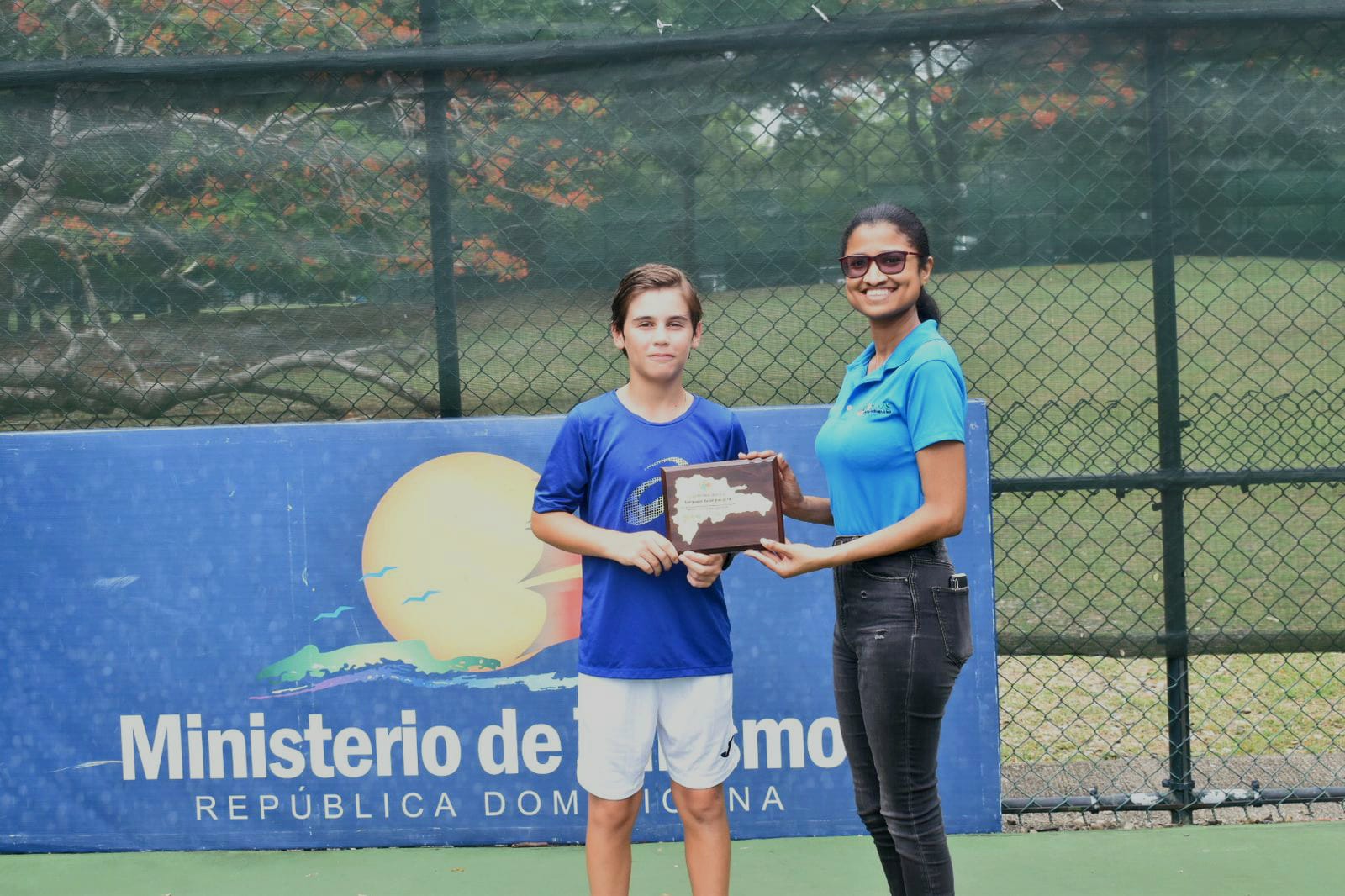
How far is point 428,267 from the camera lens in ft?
12.9

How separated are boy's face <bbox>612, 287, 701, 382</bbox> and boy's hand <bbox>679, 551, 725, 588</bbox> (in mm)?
403

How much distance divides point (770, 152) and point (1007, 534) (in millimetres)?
1354

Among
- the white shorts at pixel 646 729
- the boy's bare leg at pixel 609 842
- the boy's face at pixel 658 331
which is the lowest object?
the boy's bare leg at pixel 609 842

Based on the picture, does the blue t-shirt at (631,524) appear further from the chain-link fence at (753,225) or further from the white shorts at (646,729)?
the chain-link fence at (753,225)

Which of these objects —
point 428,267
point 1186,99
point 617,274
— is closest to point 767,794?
point 617,274

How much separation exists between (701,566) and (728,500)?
0.50 ft

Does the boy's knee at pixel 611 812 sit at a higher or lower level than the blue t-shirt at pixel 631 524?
lower

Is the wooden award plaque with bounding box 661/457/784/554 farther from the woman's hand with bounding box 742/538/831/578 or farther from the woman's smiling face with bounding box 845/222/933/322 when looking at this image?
the woman's smiling face with bounding box 845/222/933/322

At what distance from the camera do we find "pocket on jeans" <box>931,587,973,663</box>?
8.49 feet

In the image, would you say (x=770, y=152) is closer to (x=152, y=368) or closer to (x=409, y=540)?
(x=409, y=540)

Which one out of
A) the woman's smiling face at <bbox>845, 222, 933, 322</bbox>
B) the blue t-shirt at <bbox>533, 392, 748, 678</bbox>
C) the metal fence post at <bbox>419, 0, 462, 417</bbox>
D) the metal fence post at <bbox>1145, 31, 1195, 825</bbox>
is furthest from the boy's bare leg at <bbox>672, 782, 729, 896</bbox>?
the metal fence post at <bbox>1145, 31, 1195, 825</bbox>

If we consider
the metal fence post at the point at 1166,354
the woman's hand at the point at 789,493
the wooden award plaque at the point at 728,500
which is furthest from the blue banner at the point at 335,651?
the wooden award plaque at the point at 728,500

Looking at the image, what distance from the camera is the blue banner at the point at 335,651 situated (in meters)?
3.82

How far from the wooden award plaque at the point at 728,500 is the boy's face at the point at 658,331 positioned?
0.84 ft
